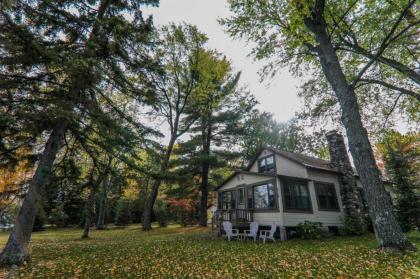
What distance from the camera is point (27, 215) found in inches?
250

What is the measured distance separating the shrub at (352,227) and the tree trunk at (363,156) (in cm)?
674

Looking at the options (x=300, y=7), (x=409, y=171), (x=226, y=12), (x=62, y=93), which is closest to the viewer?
(x=62, y=93)

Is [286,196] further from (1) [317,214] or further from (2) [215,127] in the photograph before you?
(2) [215,127]

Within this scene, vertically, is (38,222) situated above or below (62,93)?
below

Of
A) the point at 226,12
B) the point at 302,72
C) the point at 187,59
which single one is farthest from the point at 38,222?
the point at 302,72

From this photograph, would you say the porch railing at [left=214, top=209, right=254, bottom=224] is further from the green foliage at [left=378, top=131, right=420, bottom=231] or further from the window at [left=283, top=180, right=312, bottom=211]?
the green foliage at [left=378, top=131, right=420, bottom=231]

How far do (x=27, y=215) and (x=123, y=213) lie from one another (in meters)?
23.8

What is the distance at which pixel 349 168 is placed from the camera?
46.2 ft

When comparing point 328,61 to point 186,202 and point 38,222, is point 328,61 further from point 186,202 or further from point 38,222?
point 38,222

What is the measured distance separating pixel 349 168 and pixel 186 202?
581 inches

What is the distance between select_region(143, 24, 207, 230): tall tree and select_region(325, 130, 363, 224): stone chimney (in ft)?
36.2

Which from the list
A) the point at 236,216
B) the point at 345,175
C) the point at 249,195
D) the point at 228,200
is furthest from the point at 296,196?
the point at 228,200

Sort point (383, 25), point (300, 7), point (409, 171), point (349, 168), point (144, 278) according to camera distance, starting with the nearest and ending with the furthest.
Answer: point (144, 278) → point (300, 7) → point (383, 25) → point (409, 171) → point (349, 168)

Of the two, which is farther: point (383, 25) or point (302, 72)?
point (302, 72)
